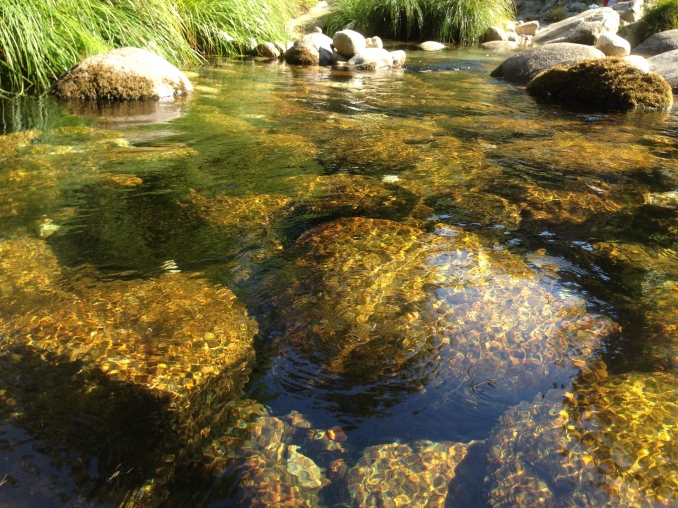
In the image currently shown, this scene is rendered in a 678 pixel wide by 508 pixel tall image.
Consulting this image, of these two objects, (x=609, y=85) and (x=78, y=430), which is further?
(x=609, y=85)

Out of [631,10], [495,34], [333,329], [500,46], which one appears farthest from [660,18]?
[333,329]

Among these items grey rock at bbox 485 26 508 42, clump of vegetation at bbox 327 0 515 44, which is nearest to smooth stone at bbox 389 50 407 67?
clump of vegetation at bbox 327 0 515 44

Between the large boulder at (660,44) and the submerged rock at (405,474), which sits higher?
the large boulder at (660,44)

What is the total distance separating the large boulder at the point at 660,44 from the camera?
11.7 metres

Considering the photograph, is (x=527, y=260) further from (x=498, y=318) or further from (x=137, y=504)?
(x=137, y=504)

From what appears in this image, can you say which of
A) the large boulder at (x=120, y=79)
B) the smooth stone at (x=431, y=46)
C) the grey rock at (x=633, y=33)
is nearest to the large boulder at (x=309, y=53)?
the smooth stone at (x=431, y=46)

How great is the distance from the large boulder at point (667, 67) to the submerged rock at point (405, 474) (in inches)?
351

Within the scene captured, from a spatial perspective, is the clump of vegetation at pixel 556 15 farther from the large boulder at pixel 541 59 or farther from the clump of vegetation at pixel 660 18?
the large boulder at pixel 541 59

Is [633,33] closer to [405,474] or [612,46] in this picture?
[612,46]

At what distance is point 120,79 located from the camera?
6.18 meters

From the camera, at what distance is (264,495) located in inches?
58.2

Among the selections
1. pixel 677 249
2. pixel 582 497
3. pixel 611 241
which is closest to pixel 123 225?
pixel 582 497

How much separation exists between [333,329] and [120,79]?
5336 mm

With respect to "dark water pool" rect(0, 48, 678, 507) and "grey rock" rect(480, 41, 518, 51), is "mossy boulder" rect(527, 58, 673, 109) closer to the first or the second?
"dark water pool" rect(0, 48, 678, 507)
